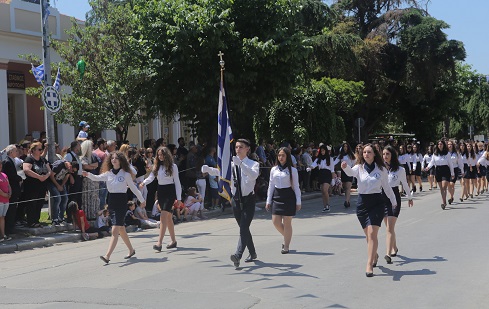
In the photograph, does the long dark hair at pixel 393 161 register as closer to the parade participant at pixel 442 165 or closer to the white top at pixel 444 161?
the parade participant at pixel 442 165

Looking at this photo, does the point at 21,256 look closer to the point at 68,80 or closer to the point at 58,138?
the point at 68,80

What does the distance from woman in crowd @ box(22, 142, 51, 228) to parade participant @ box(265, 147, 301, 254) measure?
19.4 ft

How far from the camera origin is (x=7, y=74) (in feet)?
81.0

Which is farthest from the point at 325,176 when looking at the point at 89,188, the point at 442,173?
the point at 89,188

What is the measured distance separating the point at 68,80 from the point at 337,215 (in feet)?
31.8

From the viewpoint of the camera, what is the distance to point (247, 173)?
31.9 feet

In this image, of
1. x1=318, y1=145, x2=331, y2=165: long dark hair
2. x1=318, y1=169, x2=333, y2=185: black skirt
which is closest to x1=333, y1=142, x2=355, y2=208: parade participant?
x1=318, y1=145, x2=331, y2=165: long dark hair

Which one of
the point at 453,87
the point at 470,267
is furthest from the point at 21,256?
the point at 453,87

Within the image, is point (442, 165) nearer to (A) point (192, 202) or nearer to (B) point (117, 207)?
(A) point (192, 202)

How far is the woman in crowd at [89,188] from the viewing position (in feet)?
50.7

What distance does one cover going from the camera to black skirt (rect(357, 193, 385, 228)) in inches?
352

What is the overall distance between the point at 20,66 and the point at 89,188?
1151cm

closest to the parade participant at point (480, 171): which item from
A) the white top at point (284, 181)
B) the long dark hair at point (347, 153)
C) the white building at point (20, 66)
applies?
the long dark hair at point (347, 153)

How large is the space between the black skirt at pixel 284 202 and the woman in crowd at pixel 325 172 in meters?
7.51
